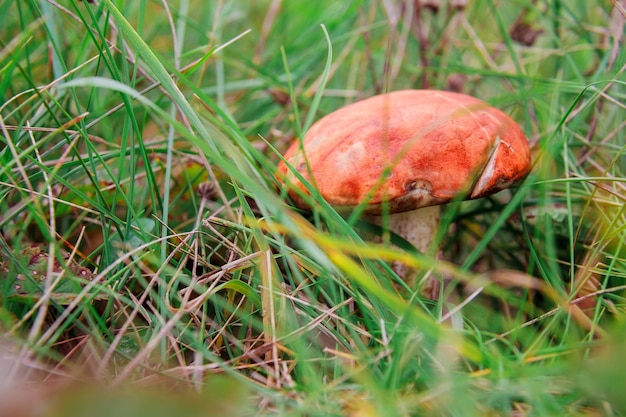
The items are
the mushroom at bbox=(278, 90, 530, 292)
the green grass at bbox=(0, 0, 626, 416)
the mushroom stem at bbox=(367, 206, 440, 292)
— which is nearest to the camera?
the green grass at bbox=(0, 0, 626, 416)

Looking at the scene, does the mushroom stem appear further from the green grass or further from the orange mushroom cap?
the orange mushroom cap

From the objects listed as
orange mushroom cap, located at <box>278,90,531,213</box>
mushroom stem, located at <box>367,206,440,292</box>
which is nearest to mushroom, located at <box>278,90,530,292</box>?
orange mushroom cap, located at <box>278,90,531,213</box>

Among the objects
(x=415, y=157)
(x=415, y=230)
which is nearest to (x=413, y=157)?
(x=415, y=157)

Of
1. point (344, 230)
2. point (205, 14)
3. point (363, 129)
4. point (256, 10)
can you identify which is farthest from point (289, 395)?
point (256, 10)

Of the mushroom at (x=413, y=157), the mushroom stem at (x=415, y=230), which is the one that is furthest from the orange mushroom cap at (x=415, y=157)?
the mushroom stem at (x=415, y=230)

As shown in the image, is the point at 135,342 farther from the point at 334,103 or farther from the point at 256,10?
the point at 256,10

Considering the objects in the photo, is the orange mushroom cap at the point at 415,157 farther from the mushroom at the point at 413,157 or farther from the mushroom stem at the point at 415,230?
the mushroom stem at the point at 415,230

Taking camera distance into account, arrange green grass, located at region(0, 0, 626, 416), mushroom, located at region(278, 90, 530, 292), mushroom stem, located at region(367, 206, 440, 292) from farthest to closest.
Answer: mushroom stem, located at region(367, 206, 440, 292) → mushroom, located at region(278, 90, 530, 292) → green grass, located at region(0, 0, 626, 416)

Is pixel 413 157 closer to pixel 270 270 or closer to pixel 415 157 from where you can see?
pixel 415 157

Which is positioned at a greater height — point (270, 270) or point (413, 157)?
point (413, 157)
